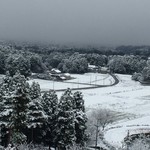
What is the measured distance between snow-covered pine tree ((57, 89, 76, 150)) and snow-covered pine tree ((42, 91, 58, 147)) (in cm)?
165

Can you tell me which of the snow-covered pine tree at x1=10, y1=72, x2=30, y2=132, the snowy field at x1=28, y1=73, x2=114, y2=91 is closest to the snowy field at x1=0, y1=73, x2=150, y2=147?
the snowy field at x1=28, y1=73, x2=114, y2=91

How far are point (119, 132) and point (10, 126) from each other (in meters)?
21.0

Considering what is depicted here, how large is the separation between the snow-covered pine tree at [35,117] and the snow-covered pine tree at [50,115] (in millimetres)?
784

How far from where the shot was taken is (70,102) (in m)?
27.0

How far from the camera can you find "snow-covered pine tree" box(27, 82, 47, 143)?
2716 cm

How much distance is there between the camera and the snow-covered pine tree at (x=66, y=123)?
26.9 meters

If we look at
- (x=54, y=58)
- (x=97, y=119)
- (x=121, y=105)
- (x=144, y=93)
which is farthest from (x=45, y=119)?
(x=54, y=58)

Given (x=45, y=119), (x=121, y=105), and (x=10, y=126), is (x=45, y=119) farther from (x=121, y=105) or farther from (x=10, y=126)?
(x=121, y=105)

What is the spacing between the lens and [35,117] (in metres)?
27.4

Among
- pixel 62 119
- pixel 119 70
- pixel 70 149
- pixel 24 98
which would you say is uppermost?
pixel 24 98

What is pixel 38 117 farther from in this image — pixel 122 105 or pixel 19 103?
pixel 122 105

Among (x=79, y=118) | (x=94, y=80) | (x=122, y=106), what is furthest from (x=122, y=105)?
(x=94, y=80)

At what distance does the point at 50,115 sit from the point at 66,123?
2712mm

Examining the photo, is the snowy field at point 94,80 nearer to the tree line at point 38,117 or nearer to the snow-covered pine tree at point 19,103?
the tree line at point 38,117
